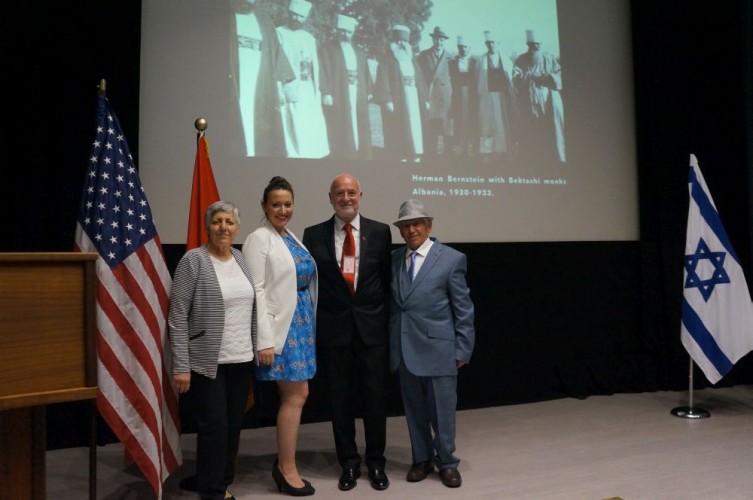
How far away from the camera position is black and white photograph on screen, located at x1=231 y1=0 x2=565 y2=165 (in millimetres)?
4285

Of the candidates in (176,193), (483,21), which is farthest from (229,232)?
(483,21)

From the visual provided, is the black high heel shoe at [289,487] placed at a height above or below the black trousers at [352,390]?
below

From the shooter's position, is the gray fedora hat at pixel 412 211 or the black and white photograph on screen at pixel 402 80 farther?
the black and white photograph on screen at pixel 402 80

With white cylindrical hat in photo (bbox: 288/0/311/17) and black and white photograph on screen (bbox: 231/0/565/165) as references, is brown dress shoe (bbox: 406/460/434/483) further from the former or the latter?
white cylindrical hat in photo (bbox: 288/0/311/17)

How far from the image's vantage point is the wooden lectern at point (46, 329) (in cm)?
148

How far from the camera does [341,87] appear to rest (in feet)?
14.6

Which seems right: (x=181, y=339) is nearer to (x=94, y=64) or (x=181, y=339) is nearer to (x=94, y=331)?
(x=94, y=331)

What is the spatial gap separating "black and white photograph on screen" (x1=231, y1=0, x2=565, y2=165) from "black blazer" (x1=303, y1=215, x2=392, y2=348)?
55.5 inches

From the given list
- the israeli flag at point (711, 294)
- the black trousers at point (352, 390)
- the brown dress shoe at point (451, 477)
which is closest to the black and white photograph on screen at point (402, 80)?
the israeli flag at point (711, 294)

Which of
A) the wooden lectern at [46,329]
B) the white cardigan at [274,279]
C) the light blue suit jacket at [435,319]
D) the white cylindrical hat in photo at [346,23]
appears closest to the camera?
the wooden lectern at [46,329]

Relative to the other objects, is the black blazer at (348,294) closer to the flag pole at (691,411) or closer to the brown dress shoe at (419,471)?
the brown dress shoe at (419,471)

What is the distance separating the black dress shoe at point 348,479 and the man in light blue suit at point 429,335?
11.3 inches

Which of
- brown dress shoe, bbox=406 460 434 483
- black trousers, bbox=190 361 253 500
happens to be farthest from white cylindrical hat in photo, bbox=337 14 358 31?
brown dress shoe, bbox=406 460 434 483

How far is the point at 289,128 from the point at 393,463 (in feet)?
7.51
